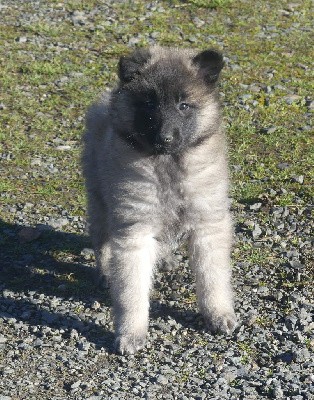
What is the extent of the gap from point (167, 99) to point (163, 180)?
0.50m

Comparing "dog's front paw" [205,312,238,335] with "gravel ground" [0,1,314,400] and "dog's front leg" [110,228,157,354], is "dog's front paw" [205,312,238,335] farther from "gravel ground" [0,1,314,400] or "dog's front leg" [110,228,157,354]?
"dog's front leg" [110,228,157,354]

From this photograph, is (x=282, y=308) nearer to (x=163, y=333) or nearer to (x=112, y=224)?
(x=163, y=333)

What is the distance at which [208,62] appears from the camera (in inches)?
224

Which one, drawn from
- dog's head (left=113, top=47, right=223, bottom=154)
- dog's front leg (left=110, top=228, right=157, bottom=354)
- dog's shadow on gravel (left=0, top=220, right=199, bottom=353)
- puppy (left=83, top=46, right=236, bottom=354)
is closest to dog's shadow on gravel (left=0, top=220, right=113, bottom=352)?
dog's shadow on gravel (left=0, top=220, right=199, bottom=353)

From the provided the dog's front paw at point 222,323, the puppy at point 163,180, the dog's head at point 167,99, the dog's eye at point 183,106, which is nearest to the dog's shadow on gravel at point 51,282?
the dog's front paw at point 222,323

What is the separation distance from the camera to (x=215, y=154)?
5.77m

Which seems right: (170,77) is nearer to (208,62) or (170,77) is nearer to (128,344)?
(208,62)

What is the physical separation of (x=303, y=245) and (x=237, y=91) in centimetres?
313

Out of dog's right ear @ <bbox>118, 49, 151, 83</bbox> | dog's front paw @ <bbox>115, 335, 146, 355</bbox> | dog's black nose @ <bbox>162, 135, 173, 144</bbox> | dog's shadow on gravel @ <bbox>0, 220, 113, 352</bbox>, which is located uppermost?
dog's right ear @ <bbox>118, 49, 151, 83</bbox>

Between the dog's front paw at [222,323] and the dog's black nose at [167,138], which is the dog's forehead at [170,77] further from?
the dog's front paw at [222,323]

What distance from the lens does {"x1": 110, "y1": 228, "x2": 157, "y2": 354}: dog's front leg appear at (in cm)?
561

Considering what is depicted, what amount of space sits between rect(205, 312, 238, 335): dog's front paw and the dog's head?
3.54 ft

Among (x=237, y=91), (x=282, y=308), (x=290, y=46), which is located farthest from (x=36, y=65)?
(x=282, y=308)

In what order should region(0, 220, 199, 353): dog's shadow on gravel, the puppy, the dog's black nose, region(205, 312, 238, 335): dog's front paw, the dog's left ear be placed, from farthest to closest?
region(0, 220, 199, 353): dog's shadow on gravel
region(205, 312, 238, 335): dog's front paw
the dog's left ear
the puppy
the dog's black nose
